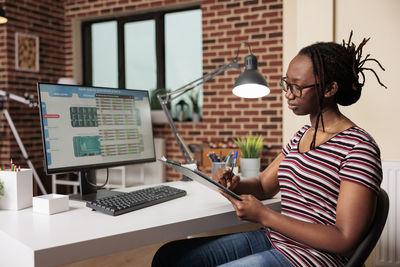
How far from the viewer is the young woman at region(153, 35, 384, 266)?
40.9 inches

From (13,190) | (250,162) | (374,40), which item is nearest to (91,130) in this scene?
(13,190)

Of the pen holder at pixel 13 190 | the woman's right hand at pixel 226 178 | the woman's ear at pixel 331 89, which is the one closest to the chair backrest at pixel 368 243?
the woman's ear at pixel 331 89

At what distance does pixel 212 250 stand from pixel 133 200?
0.34 meters

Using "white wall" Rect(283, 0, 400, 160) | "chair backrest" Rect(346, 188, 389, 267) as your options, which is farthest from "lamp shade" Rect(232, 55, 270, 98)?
"chair backrest" Rect(346, 188, 389, 267)

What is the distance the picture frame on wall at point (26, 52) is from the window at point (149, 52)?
652 mm

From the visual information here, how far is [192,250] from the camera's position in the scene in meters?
1.35

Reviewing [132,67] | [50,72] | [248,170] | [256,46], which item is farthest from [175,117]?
[248,170]

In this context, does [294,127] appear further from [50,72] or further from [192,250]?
[50,72]

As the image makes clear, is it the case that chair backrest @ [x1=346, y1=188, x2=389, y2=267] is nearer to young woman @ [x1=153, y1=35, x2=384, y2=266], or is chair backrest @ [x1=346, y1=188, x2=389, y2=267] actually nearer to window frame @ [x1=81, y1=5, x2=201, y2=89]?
young woman @ [x1=153, y1=35, x2=384, y2=266]

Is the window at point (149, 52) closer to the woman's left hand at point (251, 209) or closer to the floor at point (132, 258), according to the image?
Answer: the floor at point (132, 258)

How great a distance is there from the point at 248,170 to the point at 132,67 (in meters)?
2.79

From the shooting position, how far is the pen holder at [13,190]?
134 cm

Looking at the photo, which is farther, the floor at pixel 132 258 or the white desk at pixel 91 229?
the floor at pixel 132 258

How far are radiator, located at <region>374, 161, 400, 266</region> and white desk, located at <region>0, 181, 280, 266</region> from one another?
43.8 inches
